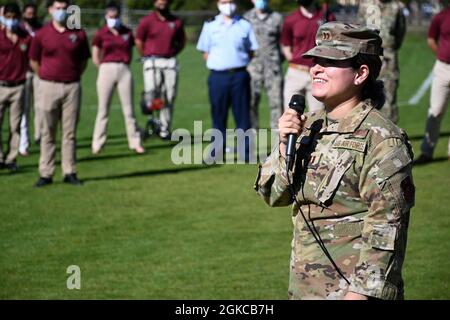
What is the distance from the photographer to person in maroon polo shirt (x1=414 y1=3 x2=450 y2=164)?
15.7 m

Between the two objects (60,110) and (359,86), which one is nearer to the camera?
(359,86)

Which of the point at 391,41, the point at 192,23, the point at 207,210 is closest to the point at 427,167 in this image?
the point at 391,41

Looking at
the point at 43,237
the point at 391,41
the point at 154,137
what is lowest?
the point at 154,137

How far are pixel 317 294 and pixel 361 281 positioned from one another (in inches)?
16.6

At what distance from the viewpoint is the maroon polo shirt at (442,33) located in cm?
1569

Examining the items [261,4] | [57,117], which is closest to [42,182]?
[57,117]

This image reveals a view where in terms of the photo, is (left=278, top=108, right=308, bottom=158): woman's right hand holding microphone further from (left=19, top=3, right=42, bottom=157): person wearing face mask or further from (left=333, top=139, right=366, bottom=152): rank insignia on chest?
(left=19, top=3, right=42, bottom=157): person wearing face mask

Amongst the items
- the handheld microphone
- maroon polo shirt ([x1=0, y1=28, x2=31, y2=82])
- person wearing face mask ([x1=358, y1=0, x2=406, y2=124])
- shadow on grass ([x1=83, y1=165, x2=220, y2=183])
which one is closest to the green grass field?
shadow on grass ([x1=83, y1=165, x2=220, y2=183])

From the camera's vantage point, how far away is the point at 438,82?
1576 centimetres

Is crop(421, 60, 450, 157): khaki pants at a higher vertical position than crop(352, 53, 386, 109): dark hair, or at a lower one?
lower

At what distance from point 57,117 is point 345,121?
995 cm

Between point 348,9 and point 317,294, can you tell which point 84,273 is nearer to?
point 317,294

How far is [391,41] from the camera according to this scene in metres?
15.9

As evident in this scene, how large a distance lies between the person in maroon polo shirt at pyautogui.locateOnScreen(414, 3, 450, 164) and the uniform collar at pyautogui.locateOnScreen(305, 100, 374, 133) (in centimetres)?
1066
